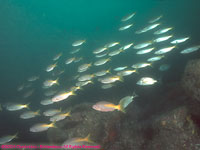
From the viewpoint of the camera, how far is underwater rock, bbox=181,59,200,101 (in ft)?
13.1

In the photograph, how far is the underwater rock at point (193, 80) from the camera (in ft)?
13.1

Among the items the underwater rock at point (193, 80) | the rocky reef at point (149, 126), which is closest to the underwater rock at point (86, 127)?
the rocky reef at point (149, 126)

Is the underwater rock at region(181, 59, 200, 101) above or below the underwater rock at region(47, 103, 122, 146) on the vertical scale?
above

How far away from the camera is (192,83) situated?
411cm

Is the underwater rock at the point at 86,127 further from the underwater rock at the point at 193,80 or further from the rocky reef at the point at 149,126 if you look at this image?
the underwater rock at the point at 193,80

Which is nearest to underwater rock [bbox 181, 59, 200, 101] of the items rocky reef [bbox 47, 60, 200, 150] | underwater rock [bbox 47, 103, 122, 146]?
rocky reef [bbox 47, 60, 200, 150]

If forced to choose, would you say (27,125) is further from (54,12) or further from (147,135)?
(54,12)

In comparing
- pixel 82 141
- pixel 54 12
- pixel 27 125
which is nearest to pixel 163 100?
pixel 82 141

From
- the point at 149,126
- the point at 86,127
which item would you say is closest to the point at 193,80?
the point at 149,126

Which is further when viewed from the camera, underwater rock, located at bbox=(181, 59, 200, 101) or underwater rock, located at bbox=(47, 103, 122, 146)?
underwater rock, located at bbox=(47, 103, 122, 146)

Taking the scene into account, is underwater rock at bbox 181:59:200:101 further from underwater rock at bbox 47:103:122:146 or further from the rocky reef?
underwater rock at bbox 47:103:122:146

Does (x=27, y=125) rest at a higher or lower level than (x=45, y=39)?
lower

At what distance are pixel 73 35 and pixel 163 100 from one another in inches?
2700

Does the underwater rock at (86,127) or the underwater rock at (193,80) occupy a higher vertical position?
the underwater rock at (193,80)
